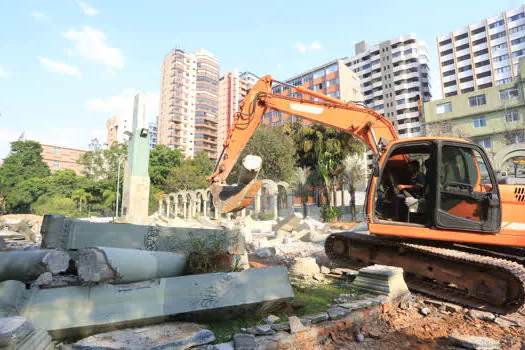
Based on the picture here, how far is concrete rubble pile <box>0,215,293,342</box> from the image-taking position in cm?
290

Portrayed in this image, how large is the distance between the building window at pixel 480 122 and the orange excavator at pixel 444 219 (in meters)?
32.3

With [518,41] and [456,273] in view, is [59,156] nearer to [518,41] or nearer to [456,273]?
[456,273]

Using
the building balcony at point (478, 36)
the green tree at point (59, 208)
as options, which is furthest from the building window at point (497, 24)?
the green tree at point (59, 208)

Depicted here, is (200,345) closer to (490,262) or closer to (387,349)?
(387,349)

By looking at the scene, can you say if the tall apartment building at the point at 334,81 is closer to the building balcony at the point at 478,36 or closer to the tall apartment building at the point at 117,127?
the building balcony at the point at 478,36

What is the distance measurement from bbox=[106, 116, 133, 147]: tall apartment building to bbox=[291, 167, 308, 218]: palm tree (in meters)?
83.0

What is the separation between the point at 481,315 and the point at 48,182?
4905 cm

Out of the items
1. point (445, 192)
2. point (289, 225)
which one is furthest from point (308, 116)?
point (289, 225)

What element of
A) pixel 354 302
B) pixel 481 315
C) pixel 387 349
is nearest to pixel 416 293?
pixel 481 315

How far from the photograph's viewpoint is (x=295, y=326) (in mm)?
3172

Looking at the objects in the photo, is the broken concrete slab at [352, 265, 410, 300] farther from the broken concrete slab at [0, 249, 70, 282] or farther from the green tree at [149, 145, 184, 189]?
the green tree at [149, 145, 184, 189]

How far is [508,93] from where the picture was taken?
98.6 feet

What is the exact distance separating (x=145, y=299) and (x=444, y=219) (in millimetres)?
4622

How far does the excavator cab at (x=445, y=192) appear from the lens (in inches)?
193
